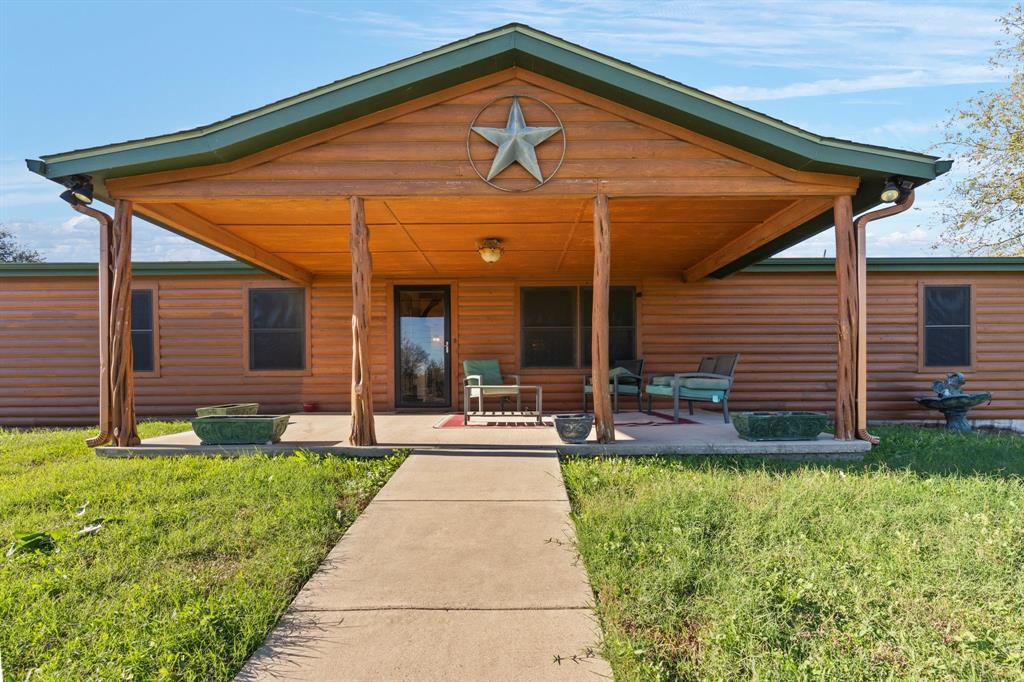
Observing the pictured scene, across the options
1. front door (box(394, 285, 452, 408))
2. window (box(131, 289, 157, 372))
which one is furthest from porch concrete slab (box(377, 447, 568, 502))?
window (box(131, 289, 157, 372))

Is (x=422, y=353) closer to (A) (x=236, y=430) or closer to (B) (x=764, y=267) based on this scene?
(A) (x=236, y=430)

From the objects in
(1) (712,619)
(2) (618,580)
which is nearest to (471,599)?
(2) (618,580)

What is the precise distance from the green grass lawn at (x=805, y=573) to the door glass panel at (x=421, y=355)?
512cm

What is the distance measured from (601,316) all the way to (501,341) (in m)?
4.14

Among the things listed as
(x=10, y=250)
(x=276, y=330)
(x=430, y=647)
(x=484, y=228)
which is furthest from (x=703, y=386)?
(x=10, y=250)

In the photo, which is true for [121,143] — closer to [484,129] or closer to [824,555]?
[484,129]

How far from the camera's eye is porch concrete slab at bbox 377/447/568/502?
12.5ft

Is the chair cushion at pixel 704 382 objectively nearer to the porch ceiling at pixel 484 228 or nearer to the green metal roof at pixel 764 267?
the porch ceiling at pixel 484 228

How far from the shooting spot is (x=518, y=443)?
5.22m

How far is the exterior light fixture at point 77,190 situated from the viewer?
4.79 meters

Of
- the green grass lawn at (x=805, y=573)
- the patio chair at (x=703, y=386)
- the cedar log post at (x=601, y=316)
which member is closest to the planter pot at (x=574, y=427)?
the cedar log post at (x=601, y=316)

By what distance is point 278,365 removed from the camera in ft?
28.9

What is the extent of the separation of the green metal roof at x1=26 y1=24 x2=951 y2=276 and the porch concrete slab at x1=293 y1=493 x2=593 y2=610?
132 inches

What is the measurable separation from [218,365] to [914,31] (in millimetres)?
14284
